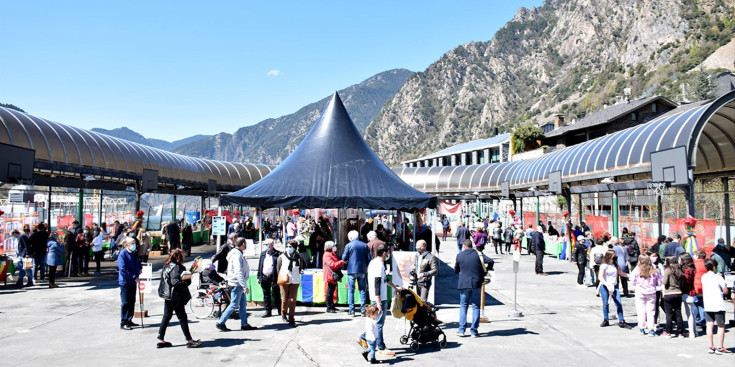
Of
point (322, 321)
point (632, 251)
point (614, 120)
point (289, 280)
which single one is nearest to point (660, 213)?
point (632, 251)

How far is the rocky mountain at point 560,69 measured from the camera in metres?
110

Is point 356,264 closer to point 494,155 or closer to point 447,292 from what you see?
point 447,292

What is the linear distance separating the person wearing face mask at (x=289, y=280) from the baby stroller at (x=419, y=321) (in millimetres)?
2570

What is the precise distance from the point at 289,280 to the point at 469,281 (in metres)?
3.58

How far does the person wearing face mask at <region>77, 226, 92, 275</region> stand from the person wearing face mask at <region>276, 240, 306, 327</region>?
31.9 feet

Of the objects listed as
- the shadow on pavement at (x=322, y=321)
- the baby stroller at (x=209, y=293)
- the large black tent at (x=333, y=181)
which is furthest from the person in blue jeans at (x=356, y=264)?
the baby stroller at (x=209, y=293)

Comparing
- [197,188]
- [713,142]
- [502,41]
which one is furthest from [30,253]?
[502,41]

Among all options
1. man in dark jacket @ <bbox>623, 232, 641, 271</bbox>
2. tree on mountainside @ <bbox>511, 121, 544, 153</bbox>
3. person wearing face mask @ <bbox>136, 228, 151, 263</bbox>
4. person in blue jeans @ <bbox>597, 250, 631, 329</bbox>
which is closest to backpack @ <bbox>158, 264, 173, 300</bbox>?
person in blue jeans @ <bbox>597, 250, 631, 329</bbox>

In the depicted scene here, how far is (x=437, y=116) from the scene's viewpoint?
178m

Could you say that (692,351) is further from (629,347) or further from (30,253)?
(30,253)

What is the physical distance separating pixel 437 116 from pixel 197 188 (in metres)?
151

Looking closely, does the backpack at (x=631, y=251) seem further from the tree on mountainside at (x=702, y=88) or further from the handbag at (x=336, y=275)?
the tree on mountainside at (x=702, y=88)

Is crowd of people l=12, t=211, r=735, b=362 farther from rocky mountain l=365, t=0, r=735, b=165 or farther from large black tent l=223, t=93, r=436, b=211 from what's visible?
rocky mountain l=365, t=0, r=735, b=165

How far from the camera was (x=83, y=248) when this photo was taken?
55.3ft
